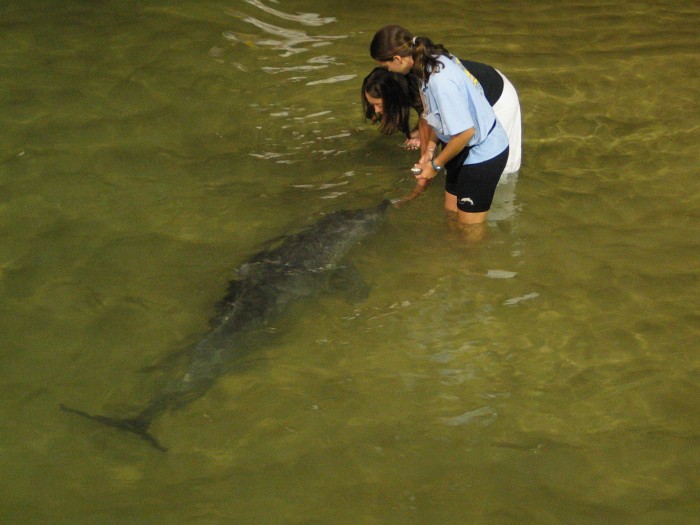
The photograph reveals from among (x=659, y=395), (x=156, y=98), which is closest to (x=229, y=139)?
(x=156, y=98)

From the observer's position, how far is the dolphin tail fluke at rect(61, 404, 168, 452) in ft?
15.4

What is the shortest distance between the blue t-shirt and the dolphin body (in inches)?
51.1

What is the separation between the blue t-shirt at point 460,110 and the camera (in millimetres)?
5219

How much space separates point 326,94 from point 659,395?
5.26 meters

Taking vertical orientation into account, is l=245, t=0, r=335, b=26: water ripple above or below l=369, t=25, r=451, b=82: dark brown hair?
below

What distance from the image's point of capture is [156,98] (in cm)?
882

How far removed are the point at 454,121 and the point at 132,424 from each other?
2909 millimetres

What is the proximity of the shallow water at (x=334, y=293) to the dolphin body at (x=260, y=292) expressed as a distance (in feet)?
0.38

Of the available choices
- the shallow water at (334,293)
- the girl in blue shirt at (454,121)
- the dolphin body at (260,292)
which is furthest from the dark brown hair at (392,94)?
the shallow water at (334,293)

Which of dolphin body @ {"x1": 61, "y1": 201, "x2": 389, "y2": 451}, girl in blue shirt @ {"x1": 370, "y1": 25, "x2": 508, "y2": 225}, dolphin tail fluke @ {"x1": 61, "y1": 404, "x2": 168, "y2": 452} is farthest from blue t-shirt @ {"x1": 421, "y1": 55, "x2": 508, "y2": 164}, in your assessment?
dolphin tail fluke @ {"x1": 61, "y1": 404, "x2": 168, "y2": 452}

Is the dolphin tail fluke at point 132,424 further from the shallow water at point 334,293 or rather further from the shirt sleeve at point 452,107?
the shirt sleeve at point 452,107

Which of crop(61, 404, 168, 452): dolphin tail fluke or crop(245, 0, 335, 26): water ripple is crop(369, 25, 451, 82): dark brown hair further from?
crop(245, 0, 335, 26): water ripple

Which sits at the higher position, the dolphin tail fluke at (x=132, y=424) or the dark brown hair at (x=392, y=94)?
the dark brown hair at (x=392, y=94)

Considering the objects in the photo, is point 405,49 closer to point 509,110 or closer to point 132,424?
point 509,110
